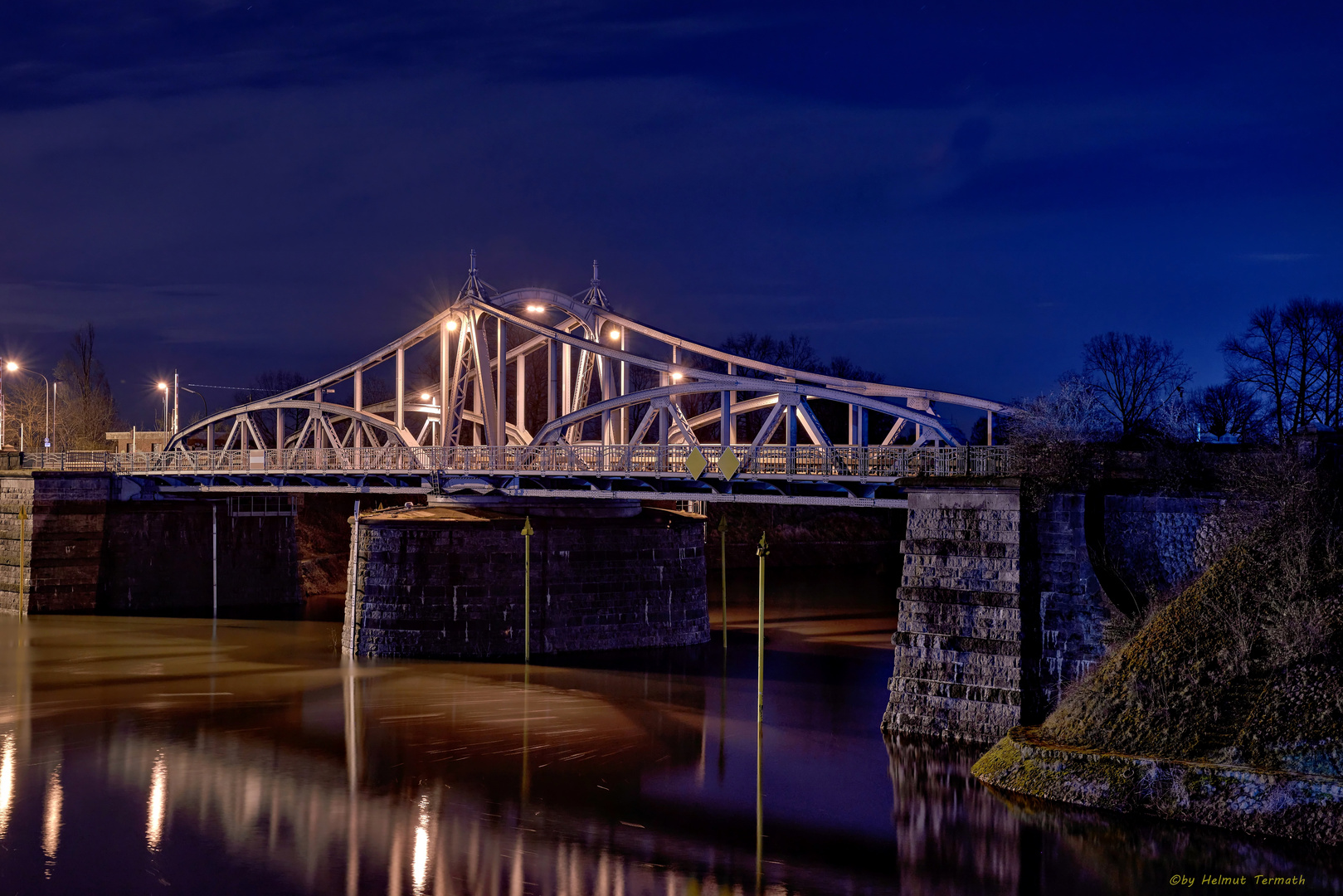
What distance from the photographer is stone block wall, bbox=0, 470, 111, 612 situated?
151 feet

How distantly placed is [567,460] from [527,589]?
3.87 metres

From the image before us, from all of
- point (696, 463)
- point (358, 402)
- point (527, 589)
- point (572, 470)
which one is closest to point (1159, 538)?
point (696, 463)

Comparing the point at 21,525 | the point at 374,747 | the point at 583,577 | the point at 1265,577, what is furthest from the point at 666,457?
the point at 21,525

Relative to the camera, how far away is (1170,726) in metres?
18.9

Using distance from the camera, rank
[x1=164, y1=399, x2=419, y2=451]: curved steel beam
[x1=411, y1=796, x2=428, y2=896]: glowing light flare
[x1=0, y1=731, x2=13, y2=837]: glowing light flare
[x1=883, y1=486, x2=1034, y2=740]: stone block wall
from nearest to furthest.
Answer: [x1=411, y1=796, x2=428, y2=896]: glowing light flare → [x1=0, y1=731, x2=13, y2=837]: glowing light flare → [x1=883, y1=486, x2=1034, y2=740]: stone block wall → [x1=164, y1=399, x2=419, y2=451]: curved steel beam

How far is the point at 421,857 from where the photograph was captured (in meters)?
18.8

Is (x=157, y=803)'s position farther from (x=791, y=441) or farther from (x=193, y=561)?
(x=193, y=561)

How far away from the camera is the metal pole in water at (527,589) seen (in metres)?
35.1

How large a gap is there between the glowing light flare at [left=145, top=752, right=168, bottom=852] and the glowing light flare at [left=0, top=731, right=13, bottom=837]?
2208 millimetres

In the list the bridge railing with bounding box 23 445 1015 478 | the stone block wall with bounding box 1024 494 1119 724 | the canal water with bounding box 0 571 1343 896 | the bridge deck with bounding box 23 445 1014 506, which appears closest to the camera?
the canal water with bounding box 0 571 1343 896

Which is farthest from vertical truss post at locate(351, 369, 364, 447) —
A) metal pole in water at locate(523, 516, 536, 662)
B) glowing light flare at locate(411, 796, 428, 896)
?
glowing light flare at locate(411, 796, 428, 896)

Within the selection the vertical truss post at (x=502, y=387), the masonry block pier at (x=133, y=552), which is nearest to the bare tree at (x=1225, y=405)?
the vertical truss post at (x=502, y=387)

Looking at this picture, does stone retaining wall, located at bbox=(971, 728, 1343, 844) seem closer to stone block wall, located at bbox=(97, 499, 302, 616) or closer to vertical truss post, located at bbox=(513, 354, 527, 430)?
vertical truss post, located at bbox=(513, 354, 527, 430)

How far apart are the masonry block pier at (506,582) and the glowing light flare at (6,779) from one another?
1087 centimetres
